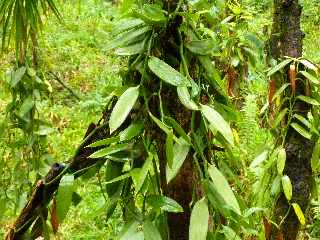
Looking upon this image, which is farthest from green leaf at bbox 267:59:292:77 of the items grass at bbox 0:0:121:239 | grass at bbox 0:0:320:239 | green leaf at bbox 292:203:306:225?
grass at bbox 0:0:121:239

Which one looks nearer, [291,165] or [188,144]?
[188,144]

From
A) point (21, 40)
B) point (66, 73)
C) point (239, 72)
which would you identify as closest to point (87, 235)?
point (239, 72)

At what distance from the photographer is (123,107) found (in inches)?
28.2

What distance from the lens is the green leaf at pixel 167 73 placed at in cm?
71

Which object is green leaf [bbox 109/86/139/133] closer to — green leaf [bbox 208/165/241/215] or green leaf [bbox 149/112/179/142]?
green leaf [bbox 149/112/179/142]

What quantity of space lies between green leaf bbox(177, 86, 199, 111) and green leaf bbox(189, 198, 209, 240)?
13 centimetres

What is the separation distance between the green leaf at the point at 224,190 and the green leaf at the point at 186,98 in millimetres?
91

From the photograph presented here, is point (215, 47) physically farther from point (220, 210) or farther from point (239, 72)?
point (239, 72)

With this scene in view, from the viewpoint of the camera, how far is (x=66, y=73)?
414 centimetres

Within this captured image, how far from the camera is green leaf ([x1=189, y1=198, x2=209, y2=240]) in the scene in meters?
0.68

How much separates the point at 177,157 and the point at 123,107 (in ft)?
0.33

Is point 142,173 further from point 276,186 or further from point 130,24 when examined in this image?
point 276,186

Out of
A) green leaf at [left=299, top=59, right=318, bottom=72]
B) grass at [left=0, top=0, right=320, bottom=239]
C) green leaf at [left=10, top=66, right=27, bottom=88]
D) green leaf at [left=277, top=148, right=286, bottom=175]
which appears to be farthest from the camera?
grass at [left=0, top=0, right=320, bottom=239]

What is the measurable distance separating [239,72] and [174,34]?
1876mm
